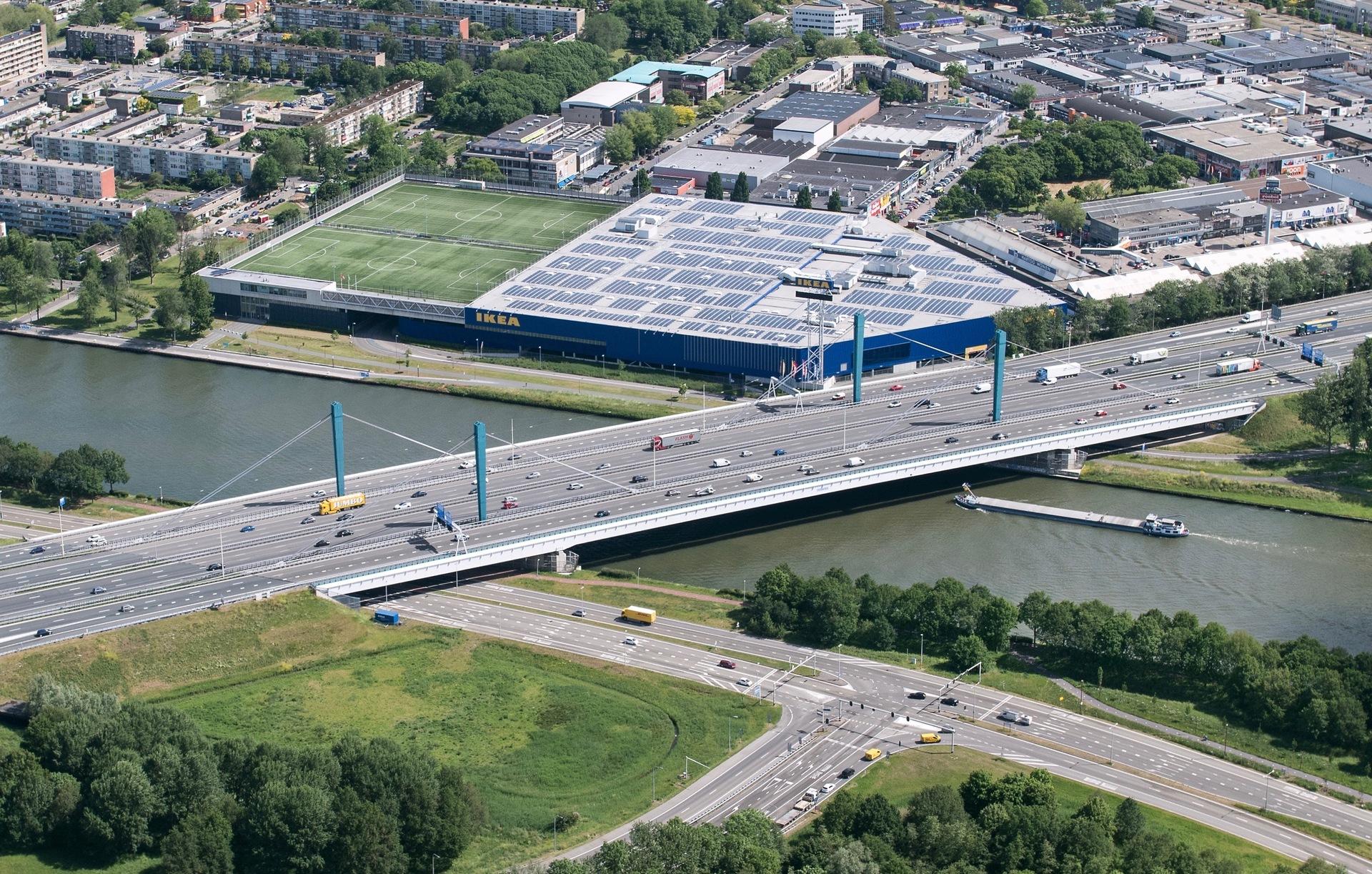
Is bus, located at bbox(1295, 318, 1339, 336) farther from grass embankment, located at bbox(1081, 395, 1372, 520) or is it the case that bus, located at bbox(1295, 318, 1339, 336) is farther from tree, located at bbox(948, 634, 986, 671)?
tree, located at bbox(948, 634, 986, 671)

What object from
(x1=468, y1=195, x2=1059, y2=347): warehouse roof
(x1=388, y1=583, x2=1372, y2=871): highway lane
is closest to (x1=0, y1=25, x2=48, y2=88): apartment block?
(x1=468, y1=195, x2=1059, y2=347): warehouse roof

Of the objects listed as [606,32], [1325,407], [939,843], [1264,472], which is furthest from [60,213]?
[939,843]

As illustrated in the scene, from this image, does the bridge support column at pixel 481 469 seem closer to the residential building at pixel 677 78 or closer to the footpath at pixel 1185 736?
the footpath at pixel 1185 736

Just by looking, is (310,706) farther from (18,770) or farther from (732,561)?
(732,561)

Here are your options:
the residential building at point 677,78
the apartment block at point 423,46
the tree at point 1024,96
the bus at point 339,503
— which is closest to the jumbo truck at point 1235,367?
the bus at point 339,503

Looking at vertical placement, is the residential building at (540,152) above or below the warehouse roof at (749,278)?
above

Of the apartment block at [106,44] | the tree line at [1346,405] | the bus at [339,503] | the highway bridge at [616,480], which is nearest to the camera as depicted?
the highway bridge at [616,480]
